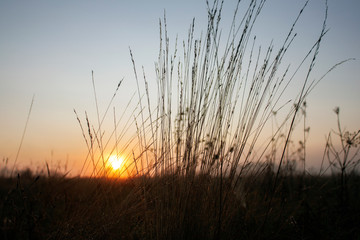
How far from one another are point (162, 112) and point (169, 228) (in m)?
0.75

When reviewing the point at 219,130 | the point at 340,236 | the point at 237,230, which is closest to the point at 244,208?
the point at 237,230

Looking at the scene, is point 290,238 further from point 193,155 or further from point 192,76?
point 192,76

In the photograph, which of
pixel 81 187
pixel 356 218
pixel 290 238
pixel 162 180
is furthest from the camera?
pixel 81 187

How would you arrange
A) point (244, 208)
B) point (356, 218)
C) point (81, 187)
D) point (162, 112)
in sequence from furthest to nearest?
1. point (81, 187)
2. point (244, 208)
3. point (356, 218)
4. point (162, 112)

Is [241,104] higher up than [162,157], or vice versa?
[241,104]

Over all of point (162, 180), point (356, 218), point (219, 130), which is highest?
point (219, 130)

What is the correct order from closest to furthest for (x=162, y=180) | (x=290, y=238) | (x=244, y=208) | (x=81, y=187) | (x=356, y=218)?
(x=162, y=180) < (x=290, y=238) < (x=356, y=218) < (x=244, y=208) < (x=81, y=187)

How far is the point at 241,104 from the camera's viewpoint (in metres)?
1.79

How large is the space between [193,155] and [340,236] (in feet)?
4.12

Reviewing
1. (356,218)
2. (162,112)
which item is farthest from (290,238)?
(162,112)

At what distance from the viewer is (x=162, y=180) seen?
1692 mm

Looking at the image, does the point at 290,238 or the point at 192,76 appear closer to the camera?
the point at 192,76

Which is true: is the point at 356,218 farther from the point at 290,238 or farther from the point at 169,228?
the point at 169,228

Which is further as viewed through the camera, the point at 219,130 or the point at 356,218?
the point at 356,218
